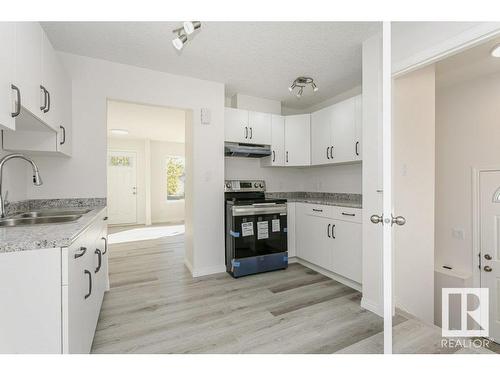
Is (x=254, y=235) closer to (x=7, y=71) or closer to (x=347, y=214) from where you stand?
(x=347, y=214)

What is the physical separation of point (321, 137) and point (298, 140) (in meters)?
0.35

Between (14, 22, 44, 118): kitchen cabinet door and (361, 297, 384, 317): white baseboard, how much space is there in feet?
9.43

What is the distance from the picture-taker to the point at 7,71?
1.16 meters

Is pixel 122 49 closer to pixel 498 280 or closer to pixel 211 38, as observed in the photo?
pixel 211 38

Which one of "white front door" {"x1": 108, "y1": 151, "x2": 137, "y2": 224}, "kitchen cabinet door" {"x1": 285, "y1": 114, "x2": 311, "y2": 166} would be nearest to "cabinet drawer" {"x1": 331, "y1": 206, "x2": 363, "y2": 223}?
"kitchen cabinet door" {"x1": 285, "y1": 114, "x2": 311, "y2": 166}

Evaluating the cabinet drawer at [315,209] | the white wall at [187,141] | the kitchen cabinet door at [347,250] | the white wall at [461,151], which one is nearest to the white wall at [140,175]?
the white wall at [187,141]

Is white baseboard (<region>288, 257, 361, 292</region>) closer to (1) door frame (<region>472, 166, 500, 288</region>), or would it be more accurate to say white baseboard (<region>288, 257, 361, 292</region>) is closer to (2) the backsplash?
(1) door frame (<region>472, 166, 500, 288</region>)

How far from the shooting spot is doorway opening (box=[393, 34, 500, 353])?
2168 millimetres

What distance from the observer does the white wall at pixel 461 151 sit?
262 centimetres

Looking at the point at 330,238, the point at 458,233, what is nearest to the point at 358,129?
the point at 330,238

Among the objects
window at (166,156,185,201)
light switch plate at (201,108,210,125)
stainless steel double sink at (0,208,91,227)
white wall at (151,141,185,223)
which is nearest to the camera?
stainless steel double sink at (0,208,91,227)

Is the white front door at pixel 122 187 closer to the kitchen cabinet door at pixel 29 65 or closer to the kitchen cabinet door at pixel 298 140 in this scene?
the kitchen cabinet door at pixel 298 140
